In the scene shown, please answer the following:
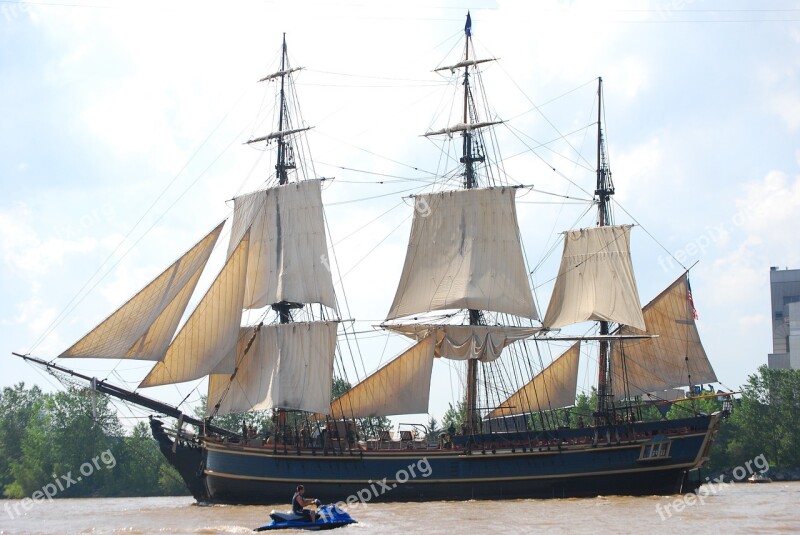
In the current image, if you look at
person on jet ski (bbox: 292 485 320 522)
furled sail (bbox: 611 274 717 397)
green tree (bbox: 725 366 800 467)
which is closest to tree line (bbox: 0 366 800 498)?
green tree (bbox: 725 366 800 467)

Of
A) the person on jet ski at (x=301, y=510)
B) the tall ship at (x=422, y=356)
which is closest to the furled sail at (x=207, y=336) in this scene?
the tall ship at (x=422, y=356)

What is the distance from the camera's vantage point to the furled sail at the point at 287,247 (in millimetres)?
64625

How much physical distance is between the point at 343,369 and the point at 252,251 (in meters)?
8.95

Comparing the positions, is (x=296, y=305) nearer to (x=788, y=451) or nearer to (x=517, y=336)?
(x=517, y=336)

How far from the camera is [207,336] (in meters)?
59.1

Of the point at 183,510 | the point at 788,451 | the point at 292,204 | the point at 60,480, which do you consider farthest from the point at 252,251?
the point at 788,451

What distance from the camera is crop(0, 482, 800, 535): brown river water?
135 feet

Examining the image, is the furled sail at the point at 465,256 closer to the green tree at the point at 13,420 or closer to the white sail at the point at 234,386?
the white sail at the point at 234,386

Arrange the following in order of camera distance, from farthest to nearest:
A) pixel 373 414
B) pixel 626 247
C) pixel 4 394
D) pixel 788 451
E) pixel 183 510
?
pixel 4 394 → pixel 788 451 → pixel 626 247 → pixel 373 414 → pixel 183 510

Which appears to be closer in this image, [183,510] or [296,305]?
[183,510]

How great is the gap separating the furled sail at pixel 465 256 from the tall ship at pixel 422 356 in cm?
11

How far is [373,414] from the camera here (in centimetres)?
6284

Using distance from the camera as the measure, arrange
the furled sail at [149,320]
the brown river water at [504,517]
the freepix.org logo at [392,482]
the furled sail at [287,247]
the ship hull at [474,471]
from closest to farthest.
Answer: the brown river water at [504,517]
the furled sail at [149,320]
the ship hull at [474,471]
the freepix.org logo at [392,482]
the furled sail at [287,247]

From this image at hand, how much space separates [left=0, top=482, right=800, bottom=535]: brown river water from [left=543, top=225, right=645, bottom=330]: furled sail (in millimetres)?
12334
